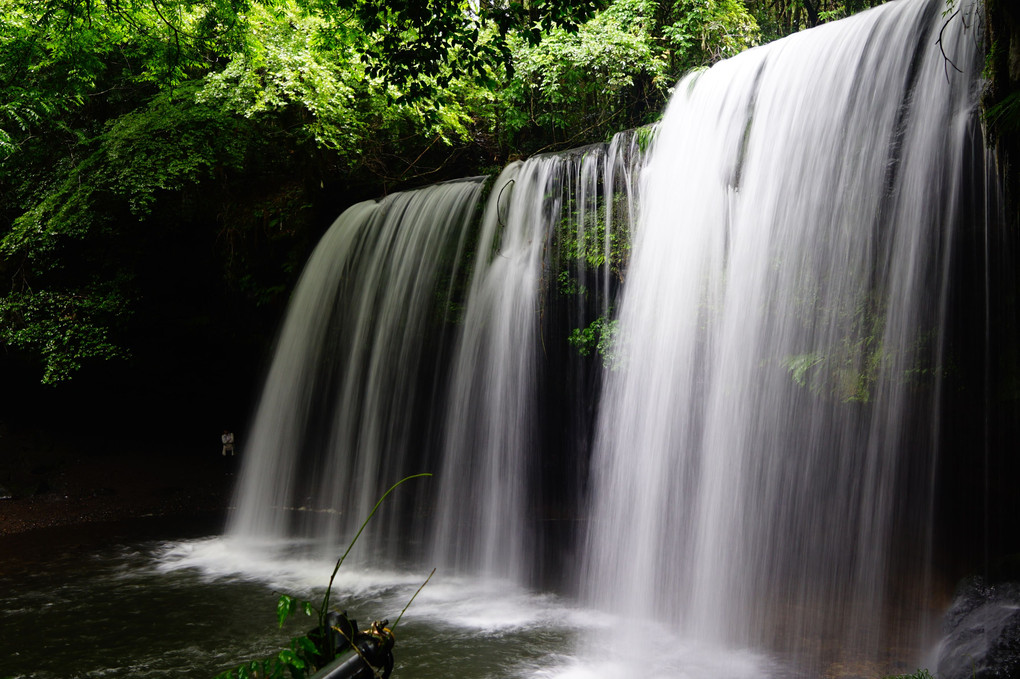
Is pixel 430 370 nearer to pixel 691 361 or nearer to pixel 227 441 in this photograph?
pixel 691 361

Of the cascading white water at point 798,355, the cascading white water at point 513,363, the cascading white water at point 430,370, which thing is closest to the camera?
the cascading white water at point 798,355

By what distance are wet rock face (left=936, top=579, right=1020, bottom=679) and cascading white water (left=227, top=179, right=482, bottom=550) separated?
6.20m

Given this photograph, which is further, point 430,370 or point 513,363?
point 430,370

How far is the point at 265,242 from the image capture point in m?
11.8

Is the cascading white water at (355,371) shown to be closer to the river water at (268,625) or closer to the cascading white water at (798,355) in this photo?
the river water at (268,625)

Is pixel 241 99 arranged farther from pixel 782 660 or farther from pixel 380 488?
pixel 782 660

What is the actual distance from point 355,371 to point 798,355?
6253 mm

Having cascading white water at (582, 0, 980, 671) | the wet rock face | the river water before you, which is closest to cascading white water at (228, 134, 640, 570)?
the river water

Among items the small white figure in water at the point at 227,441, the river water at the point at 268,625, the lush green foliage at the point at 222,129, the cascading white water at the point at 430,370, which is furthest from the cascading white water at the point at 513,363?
the small white figure in water at the point at 227,441

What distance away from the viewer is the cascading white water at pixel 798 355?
5410mm

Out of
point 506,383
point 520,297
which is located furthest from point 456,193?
point 506,383

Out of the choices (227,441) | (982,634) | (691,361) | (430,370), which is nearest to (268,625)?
(430,370)

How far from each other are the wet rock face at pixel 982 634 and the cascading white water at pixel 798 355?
0.77m

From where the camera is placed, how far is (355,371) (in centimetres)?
991
